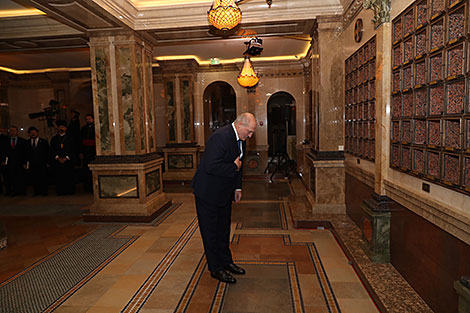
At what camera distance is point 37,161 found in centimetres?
723

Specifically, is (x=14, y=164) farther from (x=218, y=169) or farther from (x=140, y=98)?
(x=218, y=169)

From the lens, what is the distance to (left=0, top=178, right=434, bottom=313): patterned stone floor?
2.52 m

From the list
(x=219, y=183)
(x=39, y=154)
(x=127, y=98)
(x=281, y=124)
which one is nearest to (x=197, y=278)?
(x=219, y=183)

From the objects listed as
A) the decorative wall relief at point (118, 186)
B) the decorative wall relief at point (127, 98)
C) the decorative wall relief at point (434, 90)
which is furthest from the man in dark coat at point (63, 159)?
the decorative wall relief at point (434, 90)

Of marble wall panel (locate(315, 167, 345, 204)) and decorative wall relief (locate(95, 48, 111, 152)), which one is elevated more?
decorative wall relief (locate(95, 48, 111, 152))

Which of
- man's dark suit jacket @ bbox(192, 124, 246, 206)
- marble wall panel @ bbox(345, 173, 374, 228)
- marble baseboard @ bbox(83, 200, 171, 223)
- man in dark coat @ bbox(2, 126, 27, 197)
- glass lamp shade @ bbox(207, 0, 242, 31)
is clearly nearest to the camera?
man's dark suit jacket @ bbox(192, 124, 246, 206)

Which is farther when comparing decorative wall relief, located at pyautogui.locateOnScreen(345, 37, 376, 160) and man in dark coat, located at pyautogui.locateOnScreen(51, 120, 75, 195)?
man in dark coat, located at pyautogui.locateOnScreen(51, 120, 75, 195)

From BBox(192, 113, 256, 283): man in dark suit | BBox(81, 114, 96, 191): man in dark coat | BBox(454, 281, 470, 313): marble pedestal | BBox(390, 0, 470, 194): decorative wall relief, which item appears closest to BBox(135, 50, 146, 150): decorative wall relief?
BBox(81, 114, 96, 191): man in dark coat

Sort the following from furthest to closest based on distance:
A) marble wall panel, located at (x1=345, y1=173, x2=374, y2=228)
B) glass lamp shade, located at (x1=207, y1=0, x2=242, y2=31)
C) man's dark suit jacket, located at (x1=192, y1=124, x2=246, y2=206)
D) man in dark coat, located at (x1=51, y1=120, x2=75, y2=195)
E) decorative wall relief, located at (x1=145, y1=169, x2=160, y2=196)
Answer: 1. man in dark coat, located at (x1=51, y1=120, x2=75, y2=195)
2. decorative wall relief, located at (x1=145, y1=169, x2=160, y2=196)
3. marble wall panel, located at (x1=345, y1=173, x2=374, y2=228)
4. glass lamp shade, located at (x1=207, y1=0, x2=242, y2=31)
5. man's dark suit jacket, located at (x1=192, y1=124, x2=246, y2=206)

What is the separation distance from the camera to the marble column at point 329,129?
456 centimetres

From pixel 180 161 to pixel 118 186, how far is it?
3493 mm

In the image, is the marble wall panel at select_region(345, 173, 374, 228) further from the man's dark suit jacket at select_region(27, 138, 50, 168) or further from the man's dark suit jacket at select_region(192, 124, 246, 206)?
the man's dark suit jacket at select_region(27, 138, 50, 168)

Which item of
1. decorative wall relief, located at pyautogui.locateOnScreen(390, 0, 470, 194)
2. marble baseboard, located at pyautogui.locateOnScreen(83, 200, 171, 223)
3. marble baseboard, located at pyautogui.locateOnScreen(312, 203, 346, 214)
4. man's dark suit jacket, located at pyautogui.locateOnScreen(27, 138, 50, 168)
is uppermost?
decorative wall relief, located at pyautogui.locateOnScreen(390, 0, 470, 194)

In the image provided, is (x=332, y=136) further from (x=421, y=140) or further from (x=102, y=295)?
(x=102, y=295)
